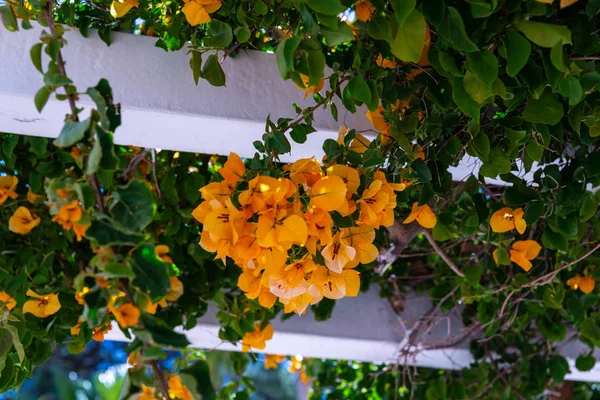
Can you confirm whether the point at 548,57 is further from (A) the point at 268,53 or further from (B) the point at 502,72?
(A) the point at 268,53

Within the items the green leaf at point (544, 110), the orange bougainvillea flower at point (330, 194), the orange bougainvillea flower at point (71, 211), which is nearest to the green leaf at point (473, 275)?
the green leaf at point (544, 110)

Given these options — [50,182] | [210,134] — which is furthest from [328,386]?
[50,182]

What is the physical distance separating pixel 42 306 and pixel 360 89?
61cm

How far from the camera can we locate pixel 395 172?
864mm

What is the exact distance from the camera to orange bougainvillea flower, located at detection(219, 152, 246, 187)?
74 cm

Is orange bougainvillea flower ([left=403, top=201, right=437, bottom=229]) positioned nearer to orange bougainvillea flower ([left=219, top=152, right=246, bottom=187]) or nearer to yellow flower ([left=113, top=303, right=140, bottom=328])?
orange bougainvillea flower ([left=219, top=152, right=246, bottom=187])

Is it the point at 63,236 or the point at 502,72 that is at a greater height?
the point at 502,72

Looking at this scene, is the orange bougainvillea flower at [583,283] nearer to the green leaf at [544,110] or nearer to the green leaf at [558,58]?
the green leaf at [544,110]

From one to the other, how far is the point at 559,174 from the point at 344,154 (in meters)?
0.35

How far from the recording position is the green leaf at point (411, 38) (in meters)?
0.63

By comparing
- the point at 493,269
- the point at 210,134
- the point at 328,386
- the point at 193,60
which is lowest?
the point at 328,386

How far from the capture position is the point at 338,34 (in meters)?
0.63

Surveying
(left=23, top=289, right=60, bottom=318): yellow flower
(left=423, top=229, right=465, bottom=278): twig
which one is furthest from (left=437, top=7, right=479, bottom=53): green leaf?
(left=23, top=289, right=60, bottom=318): yellow flower

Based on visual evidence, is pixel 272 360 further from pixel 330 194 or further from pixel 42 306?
pixel 330 194
